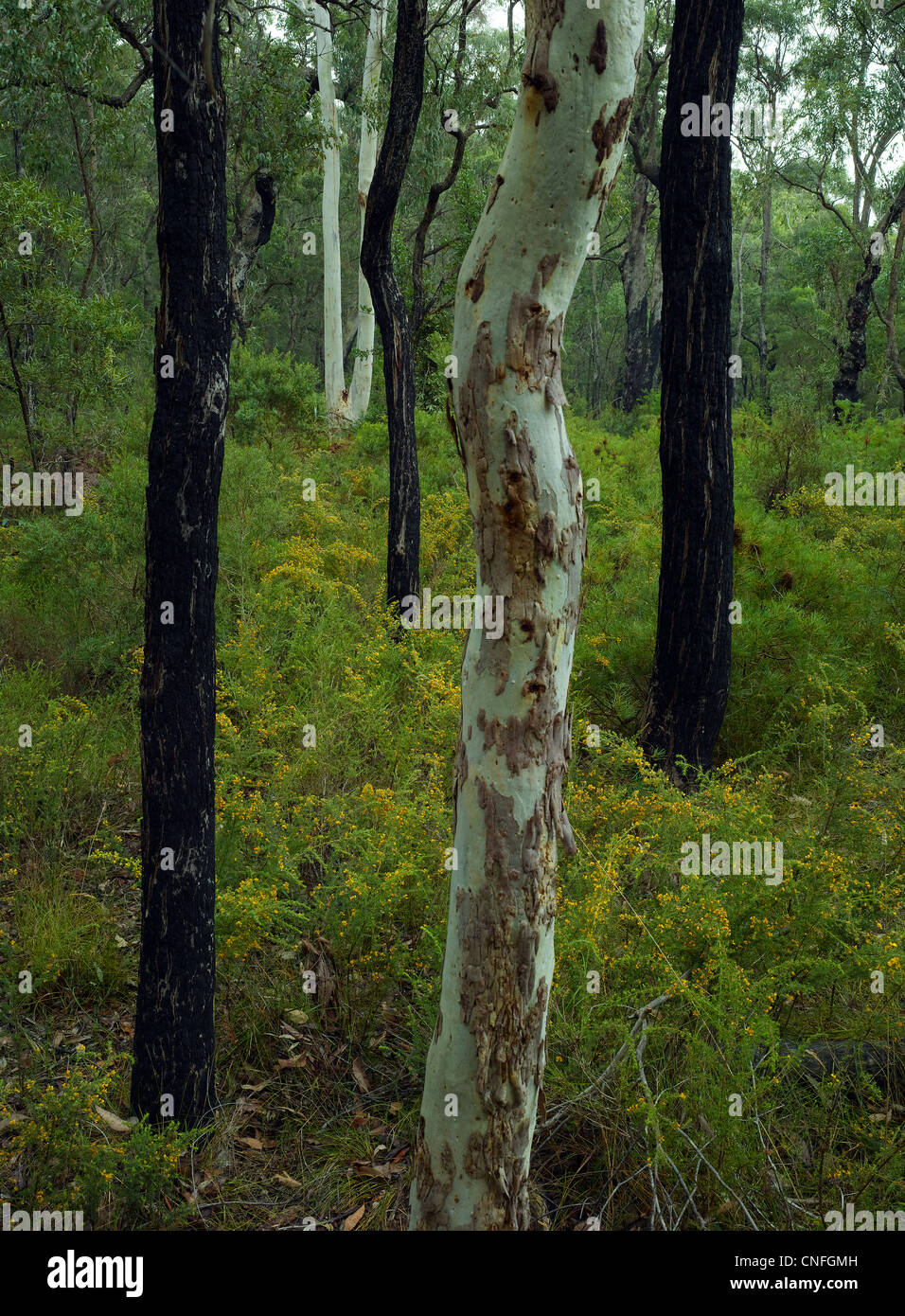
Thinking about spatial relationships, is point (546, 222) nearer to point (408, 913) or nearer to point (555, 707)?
point (555, 707)

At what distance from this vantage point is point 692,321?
5449mm

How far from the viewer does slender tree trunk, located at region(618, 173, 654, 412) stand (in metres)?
18.0

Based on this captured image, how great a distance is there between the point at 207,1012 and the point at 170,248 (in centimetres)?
272

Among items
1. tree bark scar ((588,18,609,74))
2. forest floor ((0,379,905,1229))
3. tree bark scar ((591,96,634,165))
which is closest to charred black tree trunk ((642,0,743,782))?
forest floor ((0,379,905,1229))

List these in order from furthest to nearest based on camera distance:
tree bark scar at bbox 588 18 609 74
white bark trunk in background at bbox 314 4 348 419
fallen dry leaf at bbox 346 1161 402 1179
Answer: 1. white bark trunk in background at bbox 314 4 348 419
2. fallen dry leaf at bbox 346 1161 402 1179
3. tree bark scar at bbox 588 18 609 74

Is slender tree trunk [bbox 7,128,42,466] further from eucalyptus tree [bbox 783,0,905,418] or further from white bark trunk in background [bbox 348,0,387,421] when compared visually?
eucalyptus tree [bbox 783,0,905,418]

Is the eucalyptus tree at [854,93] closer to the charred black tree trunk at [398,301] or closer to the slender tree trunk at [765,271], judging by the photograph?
the slender tree trunk at [765,271]

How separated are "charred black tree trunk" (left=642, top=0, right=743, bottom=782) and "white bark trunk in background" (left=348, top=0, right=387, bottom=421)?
8.43m

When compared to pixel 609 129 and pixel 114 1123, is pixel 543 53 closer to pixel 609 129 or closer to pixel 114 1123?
pixel 609 129

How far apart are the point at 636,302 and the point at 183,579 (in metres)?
18.0

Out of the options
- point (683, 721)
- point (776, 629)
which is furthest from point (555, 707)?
point (776, 629)

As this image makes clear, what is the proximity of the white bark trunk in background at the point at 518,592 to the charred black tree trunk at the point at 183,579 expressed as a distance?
1.00 m

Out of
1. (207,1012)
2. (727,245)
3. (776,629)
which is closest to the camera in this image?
(207,1012)
